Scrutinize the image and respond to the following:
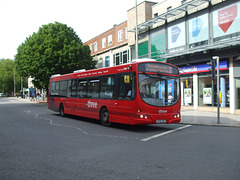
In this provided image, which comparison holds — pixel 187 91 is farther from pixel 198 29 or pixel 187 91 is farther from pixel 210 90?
pixel 198 29

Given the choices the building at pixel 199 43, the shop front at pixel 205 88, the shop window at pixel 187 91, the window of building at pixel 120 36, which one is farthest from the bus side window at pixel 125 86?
the window of building at pixel 120 36

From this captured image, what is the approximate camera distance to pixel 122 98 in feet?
34.3

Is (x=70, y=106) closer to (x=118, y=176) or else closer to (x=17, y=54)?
(x=118, y=176)

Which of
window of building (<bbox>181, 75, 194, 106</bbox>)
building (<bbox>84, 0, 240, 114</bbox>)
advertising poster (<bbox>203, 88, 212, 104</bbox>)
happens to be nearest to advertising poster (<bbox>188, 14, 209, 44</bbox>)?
building (<bbox>84, 0, 240, 114</bbox>)

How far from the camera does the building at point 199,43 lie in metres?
17.0

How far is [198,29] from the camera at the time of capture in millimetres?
19547

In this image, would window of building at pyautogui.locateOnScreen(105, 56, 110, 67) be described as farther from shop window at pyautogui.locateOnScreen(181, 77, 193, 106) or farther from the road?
the road

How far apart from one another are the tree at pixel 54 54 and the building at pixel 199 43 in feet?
29.9

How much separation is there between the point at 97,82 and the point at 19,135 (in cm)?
484

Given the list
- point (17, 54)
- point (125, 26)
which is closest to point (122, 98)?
point (125, 26)

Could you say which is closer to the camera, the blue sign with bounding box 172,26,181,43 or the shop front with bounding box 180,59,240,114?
the shop front with bounding box 180,59,240,114

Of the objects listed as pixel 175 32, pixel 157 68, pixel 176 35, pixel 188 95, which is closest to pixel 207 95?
pixel 188 95

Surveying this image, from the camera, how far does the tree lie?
28.6 meters

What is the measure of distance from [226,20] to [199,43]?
2.81 metres
